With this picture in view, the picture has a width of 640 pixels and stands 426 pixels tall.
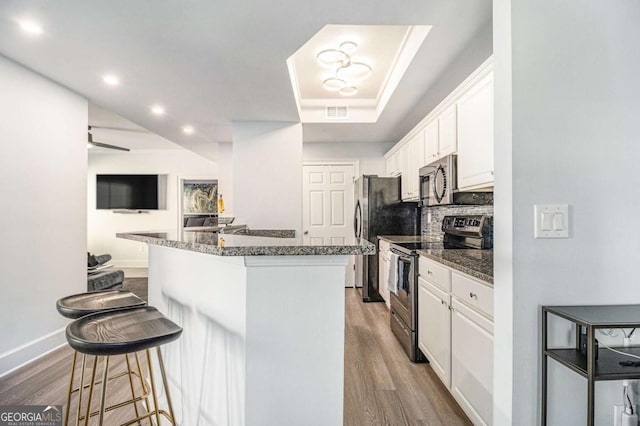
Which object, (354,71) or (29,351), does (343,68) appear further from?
(29,351)

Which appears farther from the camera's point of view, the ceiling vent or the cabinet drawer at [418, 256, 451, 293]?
the ceiling vent

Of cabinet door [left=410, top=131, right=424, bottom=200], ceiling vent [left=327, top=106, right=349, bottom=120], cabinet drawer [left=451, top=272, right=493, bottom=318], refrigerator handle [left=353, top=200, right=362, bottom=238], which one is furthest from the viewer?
refrigerator handle [left=353, top=200, right=362, bottom=238]

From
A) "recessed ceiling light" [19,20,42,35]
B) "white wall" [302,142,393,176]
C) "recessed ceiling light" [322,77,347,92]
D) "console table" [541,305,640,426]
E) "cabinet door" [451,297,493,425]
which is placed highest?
"recessed ceiling light" [322,77,347,92]

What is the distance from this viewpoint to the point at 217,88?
281 cm

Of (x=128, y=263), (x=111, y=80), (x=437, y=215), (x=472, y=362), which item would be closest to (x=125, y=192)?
(x=128, y=263)

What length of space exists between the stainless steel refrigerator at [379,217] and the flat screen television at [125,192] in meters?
4.59

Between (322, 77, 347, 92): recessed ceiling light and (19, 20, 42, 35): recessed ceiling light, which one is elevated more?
(322, 77, 347, 92): recessed ceiling light

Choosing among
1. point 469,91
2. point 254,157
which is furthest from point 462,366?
point 254,157

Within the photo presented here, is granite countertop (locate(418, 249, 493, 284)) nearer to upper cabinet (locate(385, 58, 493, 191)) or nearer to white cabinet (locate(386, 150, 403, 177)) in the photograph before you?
upper cabinet (locate(385, 58, 493, 191))

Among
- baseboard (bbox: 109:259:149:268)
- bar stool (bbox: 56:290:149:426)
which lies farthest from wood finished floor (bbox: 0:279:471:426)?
baseboard (bbox: 109:259:149:268)

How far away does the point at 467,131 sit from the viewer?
229 cm

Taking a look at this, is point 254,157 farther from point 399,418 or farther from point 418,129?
point 399,418

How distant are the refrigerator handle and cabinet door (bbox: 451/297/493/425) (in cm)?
267

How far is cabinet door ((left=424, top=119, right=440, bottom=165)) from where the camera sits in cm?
290
